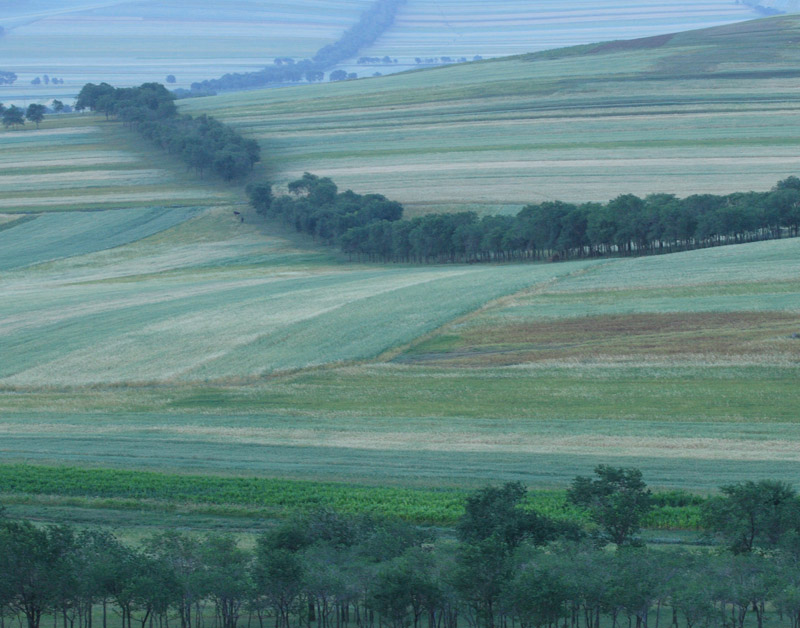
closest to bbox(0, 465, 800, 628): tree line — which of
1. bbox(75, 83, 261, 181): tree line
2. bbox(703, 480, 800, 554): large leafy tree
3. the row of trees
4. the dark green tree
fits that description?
bbox(703, 480, 800, 554): large leafy tree

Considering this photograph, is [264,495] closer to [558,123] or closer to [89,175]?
[89,175]

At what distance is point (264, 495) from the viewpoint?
34.3m

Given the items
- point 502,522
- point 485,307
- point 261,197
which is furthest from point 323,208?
point 502,522

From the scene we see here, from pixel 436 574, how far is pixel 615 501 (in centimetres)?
655

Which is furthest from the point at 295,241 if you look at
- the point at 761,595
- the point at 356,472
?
the point at 761,595

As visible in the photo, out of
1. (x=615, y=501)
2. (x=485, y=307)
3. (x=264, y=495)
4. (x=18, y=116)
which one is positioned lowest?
(x=264, y=495)

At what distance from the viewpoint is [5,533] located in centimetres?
2689

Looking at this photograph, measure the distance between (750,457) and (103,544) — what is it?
866 inches

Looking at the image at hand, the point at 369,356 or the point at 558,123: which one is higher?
the point at 558,123

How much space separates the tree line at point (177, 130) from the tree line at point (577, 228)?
2638 centimetres

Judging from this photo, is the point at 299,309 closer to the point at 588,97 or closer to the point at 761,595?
the point at 761,595

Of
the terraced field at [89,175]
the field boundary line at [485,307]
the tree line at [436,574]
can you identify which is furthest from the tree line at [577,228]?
the tree line at [436,574]

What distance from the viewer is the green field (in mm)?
36719

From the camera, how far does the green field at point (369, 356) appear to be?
36719 mm
